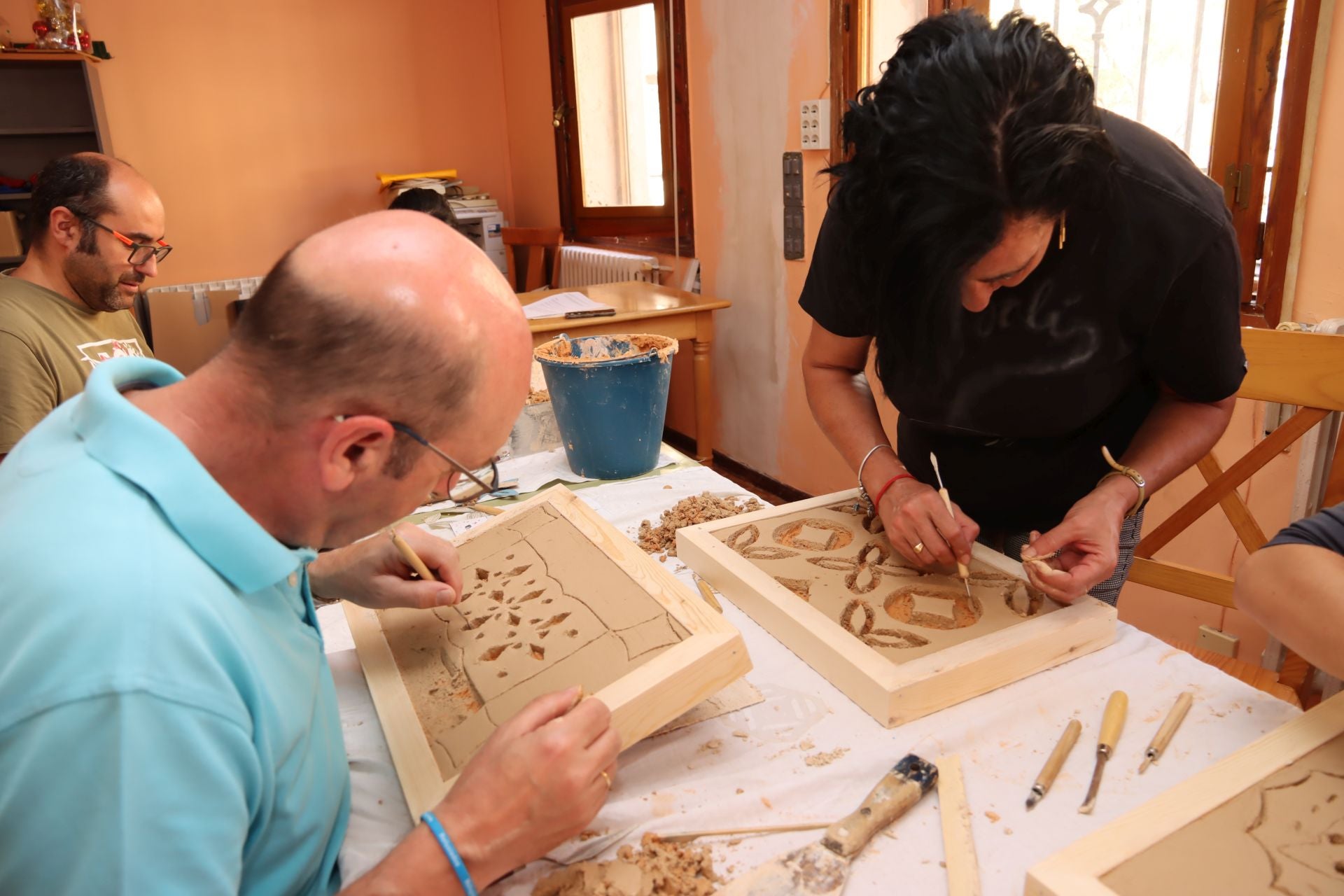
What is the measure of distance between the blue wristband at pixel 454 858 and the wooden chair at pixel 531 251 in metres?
5.24

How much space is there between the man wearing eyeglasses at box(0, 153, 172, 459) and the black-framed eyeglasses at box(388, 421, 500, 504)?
80.2 inches

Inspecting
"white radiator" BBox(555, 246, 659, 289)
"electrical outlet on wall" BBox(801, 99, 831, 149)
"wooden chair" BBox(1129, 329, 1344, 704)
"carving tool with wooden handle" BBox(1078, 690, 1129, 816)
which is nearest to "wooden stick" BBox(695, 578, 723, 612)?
"carving tool with wooden handle" BBox(1078, 690, 1129, 816)

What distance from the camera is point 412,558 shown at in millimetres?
1288

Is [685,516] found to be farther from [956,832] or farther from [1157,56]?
[1157,56]

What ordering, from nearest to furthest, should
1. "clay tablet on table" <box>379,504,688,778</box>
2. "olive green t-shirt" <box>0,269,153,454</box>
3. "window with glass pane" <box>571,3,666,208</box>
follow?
"clay tablet on table" <box>379,504,688,778</box> < "olive green t-shirt" <box>0,269,153,454</box> < "window with glass pane" <box>571,3,666,208</box>

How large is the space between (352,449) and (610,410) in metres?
1.21

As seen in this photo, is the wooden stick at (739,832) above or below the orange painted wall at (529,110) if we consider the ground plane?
below

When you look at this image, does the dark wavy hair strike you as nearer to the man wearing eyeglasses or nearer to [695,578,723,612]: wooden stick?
[695,578,723,612]: wooden stick

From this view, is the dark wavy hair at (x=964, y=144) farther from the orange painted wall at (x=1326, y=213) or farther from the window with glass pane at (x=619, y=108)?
the window with glass pane at (x=619, y=108)

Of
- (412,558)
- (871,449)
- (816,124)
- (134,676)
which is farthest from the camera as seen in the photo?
(816,124)

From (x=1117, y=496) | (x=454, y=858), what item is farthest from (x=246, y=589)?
(x=1117, y=496)

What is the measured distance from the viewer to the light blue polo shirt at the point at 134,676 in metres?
0.63

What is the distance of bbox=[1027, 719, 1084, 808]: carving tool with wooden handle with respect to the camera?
98 centimetres

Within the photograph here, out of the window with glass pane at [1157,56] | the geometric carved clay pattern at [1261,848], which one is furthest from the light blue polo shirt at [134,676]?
the window with glass pane at [1157,56]
